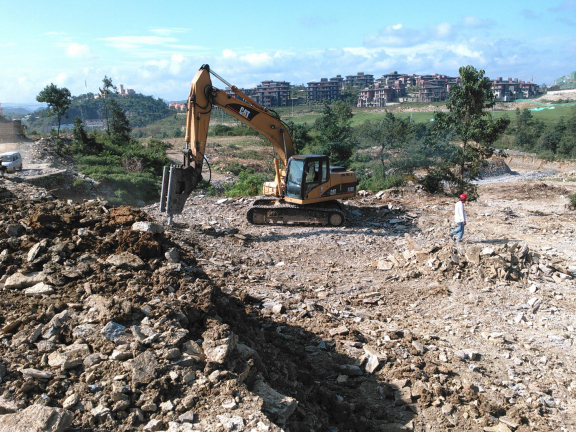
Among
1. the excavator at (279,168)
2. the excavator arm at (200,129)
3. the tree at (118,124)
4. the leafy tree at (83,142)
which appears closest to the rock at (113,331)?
the excavator arm at (200,129)

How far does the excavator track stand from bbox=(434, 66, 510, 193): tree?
6.69 m

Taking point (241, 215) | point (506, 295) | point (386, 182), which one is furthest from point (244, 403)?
point (386, 182)

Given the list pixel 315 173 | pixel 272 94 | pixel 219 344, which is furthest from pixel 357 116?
pixel 219 344

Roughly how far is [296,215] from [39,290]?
8.26 metres

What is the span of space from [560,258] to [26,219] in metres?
10.5

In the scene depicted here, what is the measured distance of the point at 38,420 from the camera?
3.32 metres

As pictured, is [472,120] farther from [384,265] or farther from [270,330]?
[270,330]

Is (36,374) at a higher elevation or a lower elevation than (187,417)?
higher

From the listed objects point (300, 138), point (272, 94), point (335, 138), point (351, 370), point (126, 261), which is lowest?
point (351, 370)

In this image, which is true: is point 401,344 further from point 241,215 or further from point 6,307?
point 241,215

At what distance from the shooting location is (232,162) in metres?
32.7

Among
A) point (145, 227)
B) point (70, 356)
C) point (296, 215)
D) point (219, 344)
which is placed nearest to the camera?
point (70, 356)

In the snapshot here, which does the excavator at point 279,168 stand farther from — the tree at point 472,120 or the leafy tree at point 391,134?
the leafy tree at point 391,134

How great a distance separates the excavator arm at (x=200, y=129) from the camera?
10.8 m
